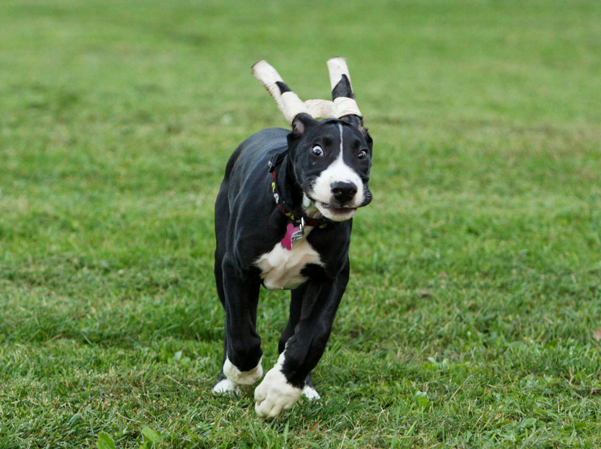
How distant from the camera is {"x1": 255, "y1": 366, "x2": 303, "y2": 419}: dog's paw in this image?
133 inches

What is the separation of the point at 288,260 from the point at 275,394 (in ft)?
2.07

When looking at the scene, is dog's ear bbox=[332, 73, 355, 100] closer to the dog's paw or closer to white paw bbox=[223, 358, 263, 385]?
the dog's paw

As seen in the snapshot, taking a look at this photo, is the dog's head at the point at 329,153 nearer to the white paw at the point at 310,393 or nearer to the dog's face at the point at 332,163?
the dog's face at the point at 332,163

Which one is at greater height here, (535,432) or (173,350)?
(535,432)

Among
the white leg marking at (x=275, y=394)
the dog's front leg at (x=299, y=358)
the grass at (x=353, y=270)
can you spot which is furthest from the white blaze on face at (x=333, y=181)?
the grass at (x=353, y=270)

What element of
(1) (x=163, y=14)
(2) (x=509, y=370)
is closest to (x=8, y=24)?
(1) (x=163, y=14)

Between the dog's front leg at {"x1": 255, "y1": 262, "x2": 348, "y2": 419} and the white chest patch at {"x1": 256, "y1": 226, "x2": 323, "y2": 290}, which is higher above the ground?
the white chest patch at {"x1": 256, "y1": 226, "x2": 323, "y2": 290}

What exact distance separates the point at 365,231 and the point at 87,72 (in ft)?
31.9

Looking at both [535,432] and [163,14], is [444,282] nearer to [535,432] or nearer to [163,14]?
[535,432]

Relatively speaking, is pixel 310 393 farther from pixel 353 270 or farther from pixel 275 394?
pixel 353 270

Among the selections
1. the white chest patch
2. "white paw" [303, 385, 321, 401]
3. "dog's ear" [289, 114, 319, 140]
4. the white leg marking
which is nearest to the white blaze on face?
"dog's ear" [289, 114, 319, 140]

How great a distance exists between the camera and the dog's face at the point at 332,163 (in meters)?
2.94

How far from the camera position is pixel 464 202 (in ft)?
24.7

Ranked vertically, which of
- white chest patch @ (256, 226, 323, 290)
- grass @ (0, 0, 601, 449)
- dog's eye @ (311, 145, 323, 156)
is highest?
dog's eye @ (311, 145, 323, 156)
